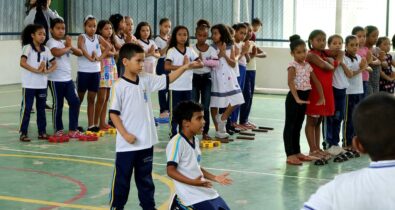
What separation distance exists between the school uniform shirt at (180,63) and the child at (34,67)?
1.48 m

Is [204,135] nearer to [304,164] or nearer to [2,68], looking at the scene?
[304,164]

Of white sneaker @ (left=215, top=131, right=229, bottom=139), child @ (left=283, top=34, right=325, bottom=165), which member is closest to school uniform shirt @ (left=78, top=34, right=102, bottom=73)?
white sneaker @ (left=215, top=131, right=229, bottom=139)

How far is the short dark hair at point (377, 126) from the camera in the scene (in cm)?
229

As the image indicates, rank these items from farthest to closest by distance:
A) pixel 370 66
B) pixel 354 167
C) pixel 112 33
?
pixel 112 33
pixel 370 66
pixel 354 167

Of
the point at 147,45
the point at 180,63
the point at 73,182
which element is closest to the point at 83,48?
the point at 147,45

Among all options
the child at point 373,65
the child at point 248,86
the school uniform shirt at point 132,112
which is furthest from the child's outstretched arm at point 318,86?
the school uniform shirt at point 132,112

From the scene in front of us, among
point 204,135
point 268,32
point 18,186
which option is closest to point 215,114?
point 204,135

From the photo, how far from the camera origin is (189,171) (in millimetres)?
5117

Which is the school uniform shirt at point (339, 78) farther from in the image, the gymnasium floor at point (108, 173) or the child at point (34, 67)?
the child at point (34, 67)

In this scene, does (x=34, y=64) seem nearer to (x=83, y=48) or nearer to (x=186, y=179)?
(x=83, y=48)

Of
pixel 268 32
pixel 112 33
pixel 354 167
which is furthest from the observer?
pixel 268 32

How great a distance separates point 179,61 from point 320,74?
1782 millimetres

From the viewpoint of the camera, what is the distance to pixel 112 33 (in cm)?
1037

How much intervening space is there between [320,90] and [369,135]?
5.98 metres
